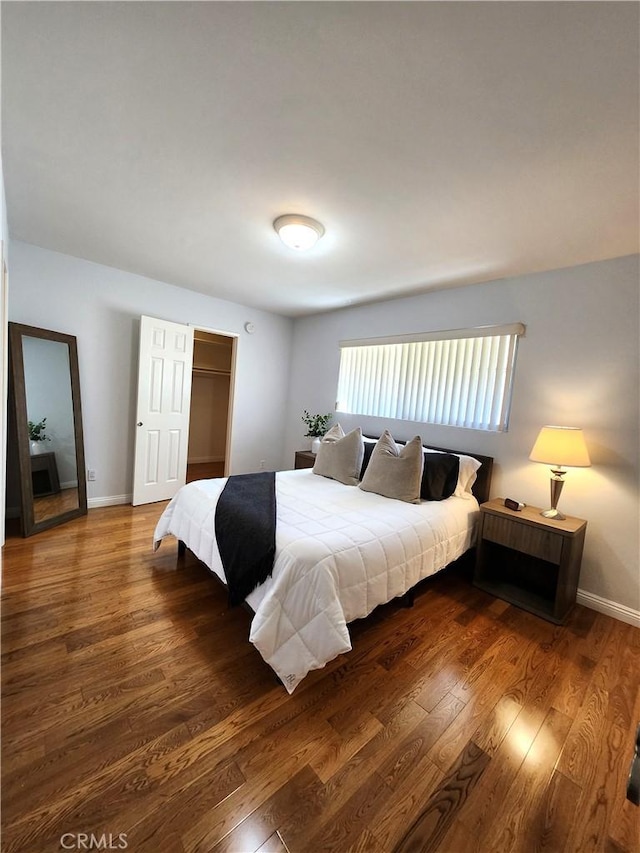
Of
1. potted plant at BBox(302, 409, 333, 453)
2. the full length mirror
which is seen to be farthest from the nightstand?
the full length mirror

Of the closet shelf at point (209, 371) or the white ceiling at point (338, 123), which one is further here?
the closet shelf at point (209, 371)

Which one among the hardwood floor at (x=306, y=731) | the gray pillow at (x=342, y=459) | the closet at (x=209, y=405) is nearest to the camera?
the hardwood floor at (x=306, y=731)

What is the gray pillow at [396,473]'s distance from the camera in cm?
257

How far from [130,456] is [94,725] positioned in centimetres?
282

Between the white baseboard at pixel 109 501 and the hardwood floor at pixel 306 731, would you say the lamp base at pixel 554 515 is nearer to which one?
the hardwood floor at pixel 306 731

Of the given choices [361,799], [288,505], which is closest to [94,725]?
[361,799]

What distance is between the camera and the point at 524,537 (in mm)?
2334

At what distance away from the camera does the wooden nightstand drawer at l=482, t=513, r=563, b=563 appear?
2.21m

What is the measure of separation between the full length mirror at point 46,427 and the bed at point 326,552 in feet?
4.04

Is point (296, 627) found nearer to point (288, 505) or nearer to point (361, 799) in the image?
point (361, 799)

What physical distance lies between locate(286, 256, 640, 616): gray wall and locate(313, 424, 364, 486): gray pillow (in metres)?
0.90

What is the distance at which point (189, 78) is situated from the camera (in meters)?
1.28

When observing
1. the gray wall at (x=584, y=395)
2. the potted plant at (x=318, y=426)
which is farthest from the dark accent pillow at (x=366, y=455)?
the potted plant at (x=318, y=426)

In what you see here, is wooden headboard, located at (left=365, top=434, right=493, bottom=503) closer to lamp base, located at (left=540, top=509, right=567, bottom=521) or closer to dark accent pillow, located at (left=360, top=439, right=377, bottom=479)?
lamp base, located at (left=540, top=509, right=567, bottom=521)
